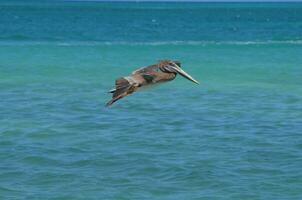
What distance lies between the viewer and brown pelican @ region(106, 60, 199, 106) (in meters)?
7.80

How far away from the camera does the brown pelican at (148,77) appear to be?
7.80 meters

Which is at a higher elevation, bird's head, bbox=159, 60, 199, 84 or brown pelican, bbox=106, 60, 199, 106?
bird's head, bbox=159, 60, 199, 84

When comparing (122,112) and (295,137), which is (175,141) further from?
(122,112)

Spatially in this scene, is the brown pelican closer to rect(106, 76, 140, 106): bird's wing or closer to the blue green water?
rect(106, 76, 140, 106): bird's wing

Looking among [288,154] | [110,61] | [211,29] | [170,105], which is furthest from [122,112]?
[211,29]

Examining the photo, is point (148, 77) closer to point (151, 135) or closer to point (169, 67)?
point (169, 67)

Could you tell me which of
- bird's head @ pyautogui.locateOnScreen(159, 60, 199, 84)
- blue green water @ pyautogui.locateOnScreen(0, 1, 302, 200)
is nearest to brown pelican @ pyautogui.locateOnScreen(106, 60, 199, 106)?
bird's head @ pyautogui.locateOnScreen(159, 60, 199, 84)

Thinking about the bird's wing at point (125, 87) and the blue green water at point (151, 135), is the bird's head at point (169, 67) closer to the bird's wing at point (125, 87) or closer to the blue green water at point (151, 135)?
the bird's wing at point (125, 87)

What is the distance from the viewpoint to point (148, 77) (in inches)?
314

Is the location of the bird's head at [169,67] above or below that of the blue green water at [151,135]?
above

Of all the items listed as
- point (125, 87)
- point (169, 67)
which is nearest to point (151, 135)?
point (169, 67)

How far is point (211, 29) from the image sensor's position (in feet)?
220

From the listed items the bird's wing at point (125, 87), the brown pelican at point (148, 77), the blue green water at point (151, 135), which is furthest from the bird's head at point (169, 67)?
the blue green water at point (151, 135)

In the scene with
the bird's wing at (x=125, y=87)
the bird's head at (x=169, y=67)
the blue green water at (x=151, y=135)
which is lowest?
the blue green water at (x=151, y=135)
